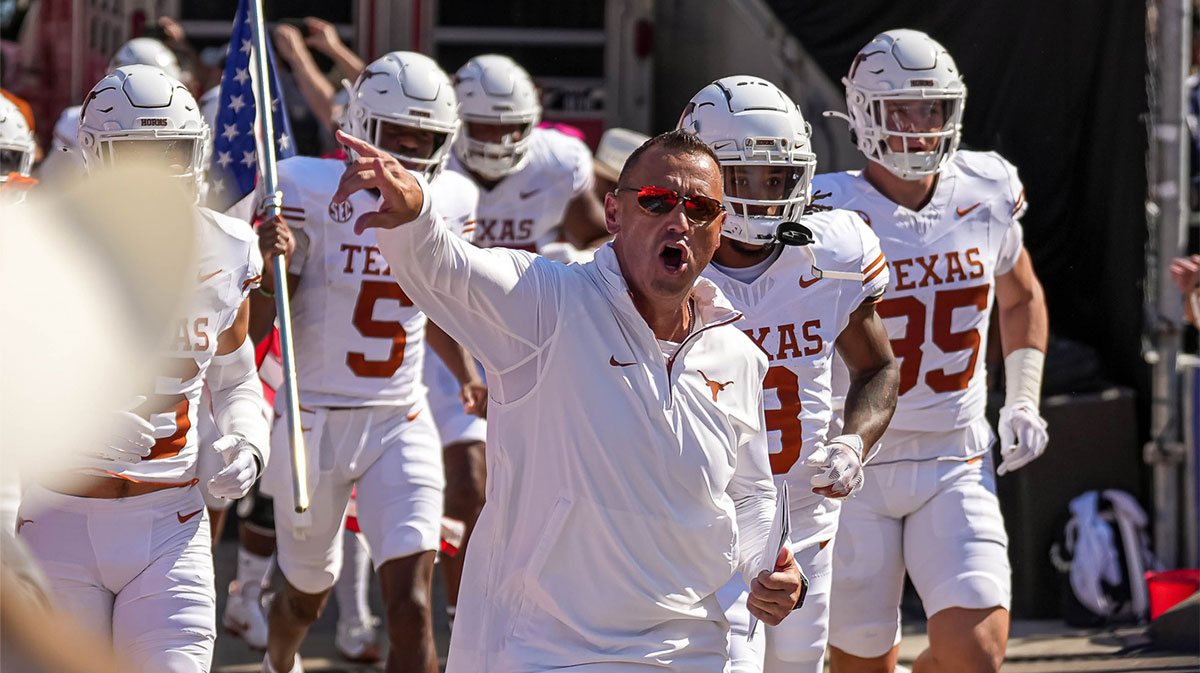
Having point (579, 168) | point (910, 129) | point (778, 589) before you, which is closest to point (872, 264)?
point (910, 129)

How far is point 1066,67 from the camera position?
860 cm

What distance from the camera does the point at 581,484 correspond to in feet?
12.8

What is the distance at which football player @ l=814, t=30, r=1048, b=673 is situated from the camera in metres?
5.64

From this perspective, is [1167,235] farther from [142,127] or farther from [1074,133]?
[142,127]

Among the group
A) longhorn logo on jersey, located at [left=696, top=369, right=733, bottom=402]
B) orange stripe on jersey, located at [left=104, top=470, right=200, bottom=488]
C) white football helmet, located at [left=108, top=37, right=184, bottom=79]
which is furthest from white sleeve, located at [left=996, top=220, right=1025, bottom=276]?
white football helmet, located at [left=108, top=37, right=184, bottom=79]

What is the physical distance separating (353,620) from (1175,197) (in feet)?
12.9

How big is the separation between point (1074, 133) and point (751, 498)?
4.93 m

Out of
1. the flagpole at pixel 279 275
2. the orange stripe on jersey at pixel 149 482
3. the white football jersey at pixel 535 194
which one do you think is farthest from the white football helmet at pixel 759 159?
the white football jersey at pixel 535 194

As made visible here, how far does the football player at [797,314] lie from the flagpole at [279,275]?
4.15 feet

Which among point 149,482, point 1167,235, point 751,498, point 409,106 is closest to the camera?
point 751,498

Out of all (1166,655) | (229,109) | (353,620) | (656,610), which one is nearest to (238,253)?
(229,109)

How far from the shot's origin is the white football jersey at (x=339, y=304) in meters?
6.42

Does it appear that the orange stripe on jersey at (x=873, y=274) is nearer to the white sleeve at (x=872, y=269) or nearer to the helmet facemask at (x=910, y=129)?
the white sleeve at (x=872, y=269)

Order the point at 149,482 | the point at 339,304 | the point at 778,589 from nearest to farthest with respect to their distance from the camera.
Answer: the point at 778,589 < the point at 149,482 < the point at 339,304
